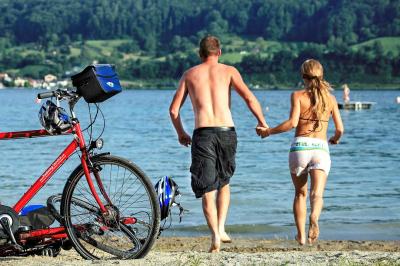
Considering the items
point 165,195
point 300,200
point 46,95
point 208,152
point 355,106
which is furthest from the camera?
point 355,106

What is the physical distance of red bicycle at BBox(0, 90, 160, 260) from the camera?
7848 millimetres

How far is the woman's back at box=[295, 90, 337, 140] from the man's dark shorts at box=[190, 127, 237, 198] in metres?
0.99

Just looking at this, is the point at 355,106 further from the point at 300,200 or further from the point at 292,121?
the point at 292,121

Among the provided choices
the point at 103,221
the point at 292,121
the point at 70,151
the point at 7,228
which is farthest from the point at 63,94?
the point at 292,121

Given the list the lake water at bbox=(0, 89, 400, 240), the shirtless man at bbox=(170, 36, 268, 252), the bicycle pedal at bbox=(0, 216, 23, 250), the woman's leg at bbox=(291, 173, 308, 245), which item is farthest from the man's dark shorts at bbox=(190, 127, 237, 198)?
the lake water at bbox=(0, 89, 400, 240)

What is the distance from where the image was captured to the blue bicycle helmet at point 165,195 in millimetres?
8148

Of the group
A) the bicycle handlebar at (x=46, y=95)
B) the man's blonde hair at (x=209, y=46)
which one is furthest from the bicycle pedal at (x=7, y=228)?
the man's blonde hair at (x=209, y=46)

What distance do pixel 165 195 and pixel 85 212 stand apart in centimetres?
70

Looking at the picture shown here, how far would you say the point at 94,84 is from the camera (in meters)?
7.91

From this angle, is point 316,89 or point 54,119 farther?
point 316,89

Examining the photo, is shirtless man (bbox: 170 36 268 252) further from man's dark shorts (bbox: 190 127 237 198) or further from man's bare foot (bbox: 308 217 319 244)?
man's bare foot (bbox: 308 217 319 244)

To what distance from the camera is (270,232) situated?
14.2 meters

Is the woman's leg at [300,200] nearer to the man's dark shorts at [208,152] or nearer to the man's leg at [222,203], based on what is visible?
the man's leg at [222,203]

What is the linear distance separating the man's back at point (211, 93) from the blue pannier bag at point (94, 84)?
0.89 metres
